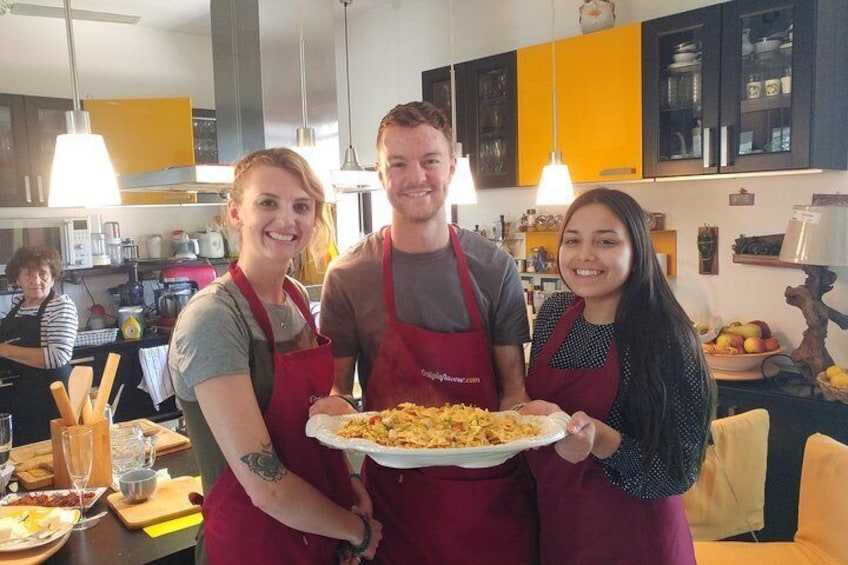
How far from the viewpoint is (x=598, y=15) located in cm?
347

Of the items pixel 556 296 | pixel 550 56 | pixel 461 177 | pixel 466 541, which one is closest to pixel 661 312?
pixel 556 296

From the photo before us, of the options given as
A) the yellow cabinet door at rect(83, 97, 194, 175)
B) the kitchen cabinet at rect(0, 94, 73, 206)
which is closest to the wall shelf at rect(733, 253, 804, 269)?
the yellow cabinet door at rect(83, 97, 194, 175)

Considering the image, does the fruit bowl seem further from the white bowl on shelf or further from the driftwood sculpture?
the white bowl on shelf

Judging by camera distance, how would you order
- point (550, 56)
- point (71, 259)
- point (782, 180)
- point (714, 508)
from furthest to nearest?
point (71, 259) → point (550, 56) → point (782, 180) → point (714, 508)

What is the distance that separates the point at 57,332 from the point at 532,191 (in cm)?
280

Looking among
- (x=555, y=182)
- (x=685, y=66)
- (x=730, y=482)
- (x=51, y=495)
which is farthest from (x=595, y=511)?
(x=685, y=66)

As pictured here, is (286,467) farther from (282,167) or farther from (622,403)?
(622,403)

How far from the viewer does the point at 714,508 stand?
212cm

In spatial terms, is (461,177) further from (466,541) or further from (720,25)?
(466,541)

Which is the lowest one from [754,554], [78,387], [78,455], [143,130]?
[754,554]

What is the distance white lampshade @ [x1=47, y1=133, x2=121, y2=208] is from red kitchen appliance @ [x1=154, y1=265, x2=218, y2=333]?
279cm

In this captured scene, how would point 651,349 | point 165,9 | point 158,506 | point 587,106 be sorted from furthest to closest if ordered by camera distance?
point 165,9 → point 587,106 → point 158,506 → point 651,349

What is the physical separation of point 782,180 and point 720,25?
2.44ft

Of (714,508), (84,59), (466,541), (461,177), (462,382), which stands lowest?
(714,508)
